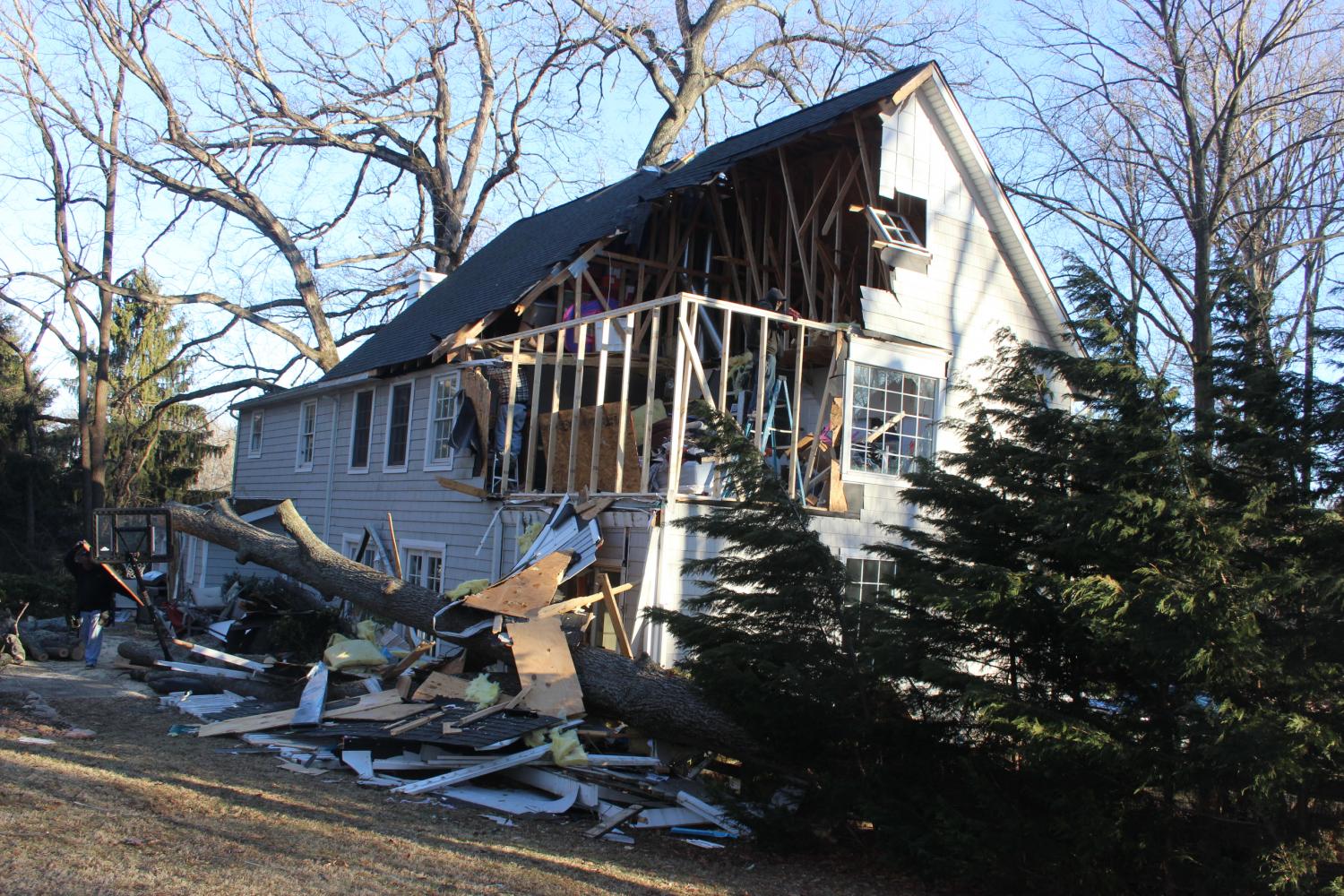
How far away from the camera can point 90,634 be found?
1434 cm

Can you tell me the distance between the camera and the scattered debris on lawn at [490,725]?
27.4 ft

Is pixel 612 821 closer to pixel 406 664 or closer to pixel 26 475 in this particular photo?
pixel 406 664

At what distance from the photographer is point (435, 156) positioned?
1254 inches

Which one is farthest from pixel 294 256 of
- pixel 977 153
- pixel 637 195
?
pixel 977 153

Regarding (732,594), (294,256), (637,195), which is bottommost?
(732,594)

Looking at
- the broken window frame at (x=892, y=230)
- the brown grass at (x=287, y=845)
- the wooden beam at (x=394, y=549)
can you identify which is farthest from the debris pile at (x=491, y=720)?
the broken window frame at (x=892, y=230)

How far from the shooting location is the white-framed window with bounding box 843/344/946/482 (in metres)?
14.1

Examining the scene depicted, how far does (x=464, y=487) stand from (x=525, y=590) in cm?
463

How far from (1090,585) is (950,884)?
2.27 meters

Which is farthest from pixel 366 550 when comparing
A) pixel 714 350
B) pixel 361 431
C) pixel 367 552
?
pixel 714 350

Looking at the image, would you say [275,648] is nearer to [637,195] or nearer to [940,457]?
[637,195]

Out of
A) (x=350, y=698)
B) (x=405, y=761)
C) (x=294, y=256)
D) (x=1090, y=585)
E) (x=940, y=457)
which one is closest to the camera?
(x=1090, y=585)

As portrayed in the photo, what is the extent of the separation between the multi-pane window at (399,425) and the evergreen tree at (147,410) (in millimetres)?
16424

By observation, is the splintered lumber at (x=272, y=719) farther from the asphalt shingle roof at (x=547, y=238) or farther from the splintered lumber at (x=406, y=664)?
the asphalt shingle roof at (x=547, y=238)
